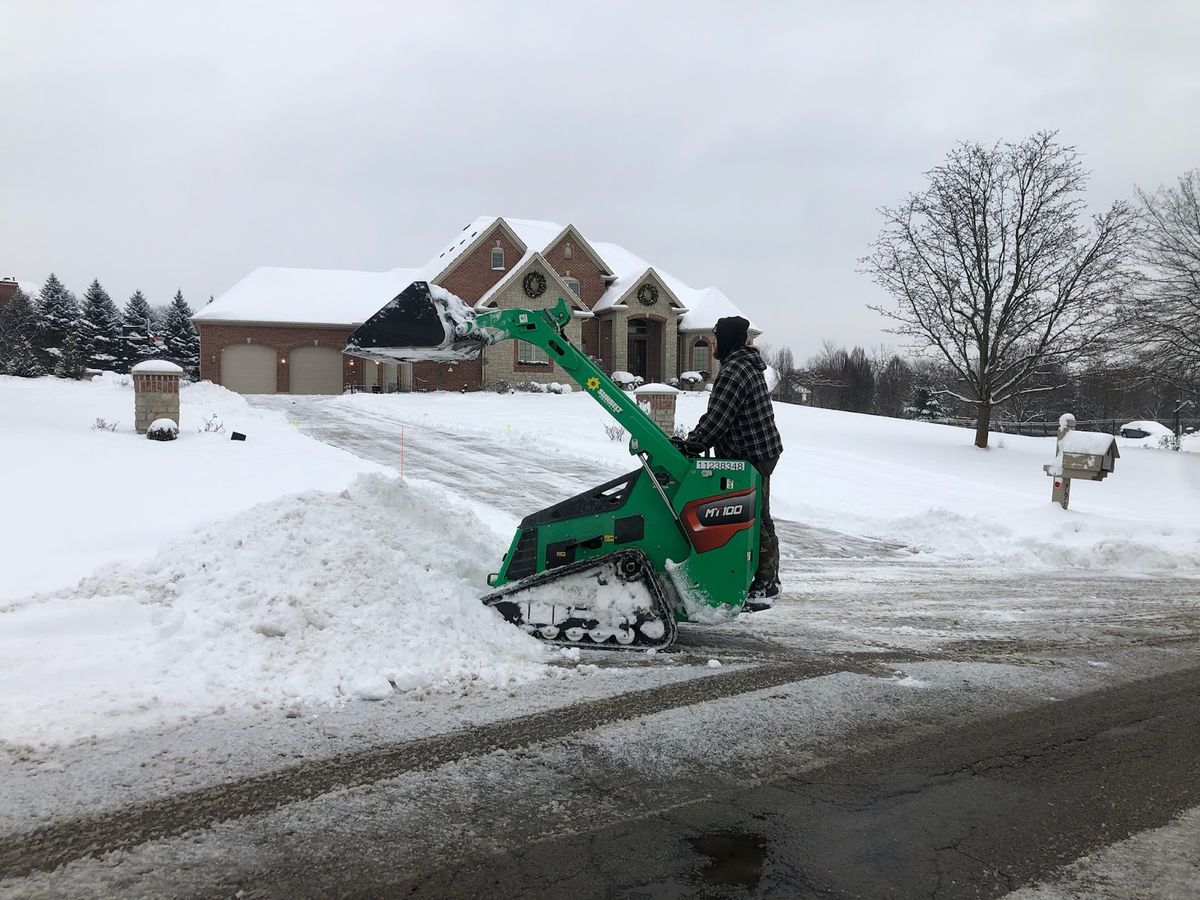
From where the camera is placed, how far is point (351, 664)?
4582 millimetres

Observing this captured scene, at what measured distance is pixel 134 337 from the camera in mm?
53031

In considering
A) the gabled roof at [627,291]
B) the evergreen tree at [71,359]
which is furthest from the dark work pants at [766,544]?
the evergreen tree at [71,359]

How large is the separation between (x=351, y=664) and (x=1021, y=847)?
10.8 feet

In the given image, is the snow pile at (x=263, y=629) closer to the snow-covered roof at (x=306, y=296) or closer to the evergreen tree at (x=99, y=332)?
the snow-covered roof at (x=306, y=296)

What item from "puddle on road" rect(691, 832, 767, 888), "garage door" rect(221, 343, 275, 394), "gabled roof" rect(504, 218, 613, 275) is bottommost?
"puddle on road" rect(691, 832, 767, 888)

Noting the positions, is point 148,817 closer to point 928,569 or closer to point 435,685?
point 435,685

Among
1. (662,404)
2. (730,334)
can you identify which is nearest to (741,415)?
(730,334)

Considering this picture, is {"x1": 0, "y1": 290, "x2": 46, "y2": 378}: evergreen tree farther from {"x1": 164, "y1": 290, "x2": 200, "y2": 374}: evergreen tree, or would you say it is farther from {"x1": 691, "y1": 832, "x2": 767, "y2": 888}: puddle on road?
{"x1": 691, "y1": 832, "x2": 767, "y2": 888}: puddle on road

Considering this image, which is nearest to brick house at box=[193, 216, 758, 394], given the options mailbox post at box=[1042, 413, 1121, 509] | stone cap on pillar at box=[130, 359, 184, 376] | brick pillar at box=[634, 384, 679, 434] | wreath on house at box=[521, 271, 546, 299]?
wreath on house at box=[521, 271, 546, 299]

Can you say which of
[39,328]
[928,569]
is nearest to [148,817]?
[928,569]

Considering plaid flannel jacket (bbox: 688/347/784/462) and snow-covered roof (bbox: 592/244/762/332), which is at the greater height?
snow-covered roof (bbox: 592/244/762/332)

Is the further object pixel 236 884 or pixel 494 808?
pixel 494 808

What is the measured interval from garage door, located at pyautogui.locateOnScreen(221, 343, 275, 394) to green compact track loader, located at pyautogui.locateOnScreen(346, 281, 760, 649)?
35517 mm

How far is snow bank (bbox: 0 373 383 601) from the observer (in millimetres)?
6512
